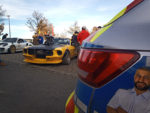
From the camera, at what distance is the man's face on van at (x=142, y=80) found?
62 cm

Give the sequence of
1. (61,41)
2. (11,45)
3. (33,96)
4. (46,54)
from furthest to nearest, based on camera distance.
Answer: (11,45)
(61,41)
(46,54)
(33,96)

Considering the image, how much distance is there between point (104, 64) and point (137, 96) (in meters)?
0.24

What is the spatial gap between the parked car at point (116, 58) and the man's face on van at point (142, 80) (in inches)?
0.9

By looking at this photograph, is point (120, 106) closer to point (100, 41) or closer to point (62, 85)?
point (100, 41)

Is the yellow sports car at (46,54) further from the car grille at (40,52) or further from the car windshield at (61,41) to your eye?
the car windshield at (61,41)

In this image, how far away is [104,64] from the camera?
2.39 ft

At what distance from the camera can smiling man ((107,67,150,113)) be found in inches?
24.4

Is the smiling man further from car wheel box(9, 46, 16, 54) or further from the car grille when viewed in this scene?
car wheel box(9, 46, 16, 54)

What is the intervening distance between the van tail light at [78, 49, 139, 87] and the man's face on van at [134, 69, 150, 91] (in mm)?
64

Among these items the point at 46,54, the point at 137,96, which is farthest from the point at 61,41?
the point at 137,96

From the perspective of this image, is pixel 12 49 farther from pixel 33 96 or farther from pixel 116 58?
pixel 116 58

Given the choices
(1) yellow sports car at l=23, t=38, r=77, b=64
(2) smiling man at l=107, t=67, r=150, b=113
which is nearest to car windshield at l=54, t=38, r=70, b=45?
(1) yellow sports car at l=23, t=38, r=77, b=64

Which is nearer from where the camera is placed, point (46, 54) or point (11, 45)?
point (46, 54)

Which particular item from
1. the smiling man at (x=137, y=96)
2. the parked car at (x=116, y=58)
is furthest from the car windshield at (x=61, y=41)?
the smiling man at (x=137, y=96)
